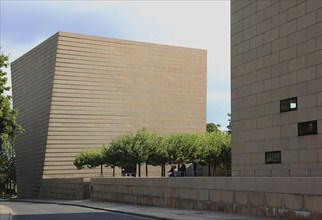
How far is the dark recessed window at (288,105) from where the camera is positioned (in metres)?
26.6

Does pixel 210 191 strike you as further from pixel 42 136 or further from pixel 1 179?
pixel 1 179

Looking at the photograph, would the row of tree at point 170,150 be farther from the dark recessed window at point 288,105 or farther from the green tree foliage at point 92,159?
the dark recessed window at point 288,105

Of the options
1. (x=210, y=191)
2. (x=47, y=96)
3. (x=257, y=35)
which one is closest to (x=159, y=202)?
(x=210, y=191)

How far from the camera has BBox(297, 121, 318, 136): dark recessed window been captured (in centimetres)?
2514

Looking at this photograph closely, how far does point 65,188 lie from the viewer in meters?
56.5

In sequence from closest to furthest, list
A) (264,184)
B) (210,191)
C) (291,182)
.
Result: (291,182) → (264,184) → (210,191)

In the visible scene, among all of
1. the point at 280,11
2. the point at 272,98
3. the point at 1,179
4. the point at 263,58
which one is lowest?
the point at 1,179

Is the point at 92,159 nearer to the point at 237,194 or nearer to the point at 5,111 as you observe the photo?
the point at 5,111

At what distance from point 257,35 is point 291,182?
46.1 ft

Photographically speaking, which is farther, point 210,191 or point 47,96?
point 47,96

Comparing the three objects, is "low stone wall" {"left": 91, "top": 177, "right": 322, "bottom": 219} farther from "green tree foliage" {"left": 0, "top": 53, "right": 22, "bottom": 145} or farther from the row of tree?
the row of tree

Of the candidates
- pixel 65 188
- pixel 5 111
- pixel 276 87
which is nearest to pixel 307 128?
pixel 276 87

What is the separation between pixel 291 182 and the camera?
17.9 m

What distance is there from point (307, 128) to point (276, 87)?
3.36 metres
